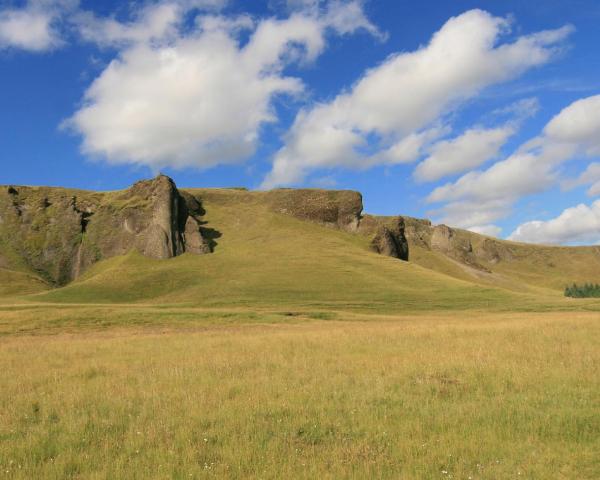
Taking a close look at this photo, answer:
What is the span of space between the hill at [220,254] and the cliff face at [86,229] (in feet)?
1.00

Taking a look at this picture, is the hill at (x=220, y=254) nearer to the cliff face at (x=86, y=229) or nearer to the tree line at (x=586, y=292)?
the cliff face at (x=86, y=229)

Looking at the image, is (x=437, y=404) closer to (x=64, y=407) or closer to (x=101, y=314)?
(x=64, y=407)

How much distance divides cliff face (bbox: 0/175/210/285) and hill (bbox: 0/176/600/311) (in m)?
0.31

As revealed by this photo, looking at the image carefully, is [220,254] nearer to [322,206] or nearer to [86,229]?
[86,229]

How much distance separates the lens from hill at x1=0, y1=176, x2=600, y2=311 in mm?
92500

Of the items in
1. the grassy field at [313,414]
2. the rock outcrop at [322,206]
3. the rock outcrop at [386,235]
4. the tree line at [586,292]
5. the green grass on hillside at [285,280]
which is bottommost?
the tree line at [586,292]

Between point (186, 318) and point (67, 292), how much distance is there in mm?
61881

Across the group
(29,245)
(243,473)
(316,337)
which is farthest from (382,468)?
(29,245)

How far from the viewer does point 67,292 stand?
328ft

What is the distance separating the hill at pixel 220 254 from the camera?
303ft

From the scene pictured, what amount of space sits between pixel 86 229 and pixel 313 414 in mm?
145607

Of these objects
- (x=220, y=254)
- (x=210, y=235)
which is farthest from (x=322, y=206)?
(x=220, y=254)

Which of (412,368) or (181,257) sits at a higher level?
(181,257)

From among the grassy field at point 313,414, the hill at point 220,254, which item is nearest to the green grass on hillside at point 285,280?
the hill at point 220,254
